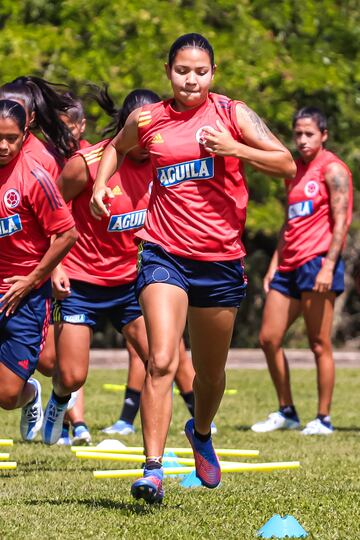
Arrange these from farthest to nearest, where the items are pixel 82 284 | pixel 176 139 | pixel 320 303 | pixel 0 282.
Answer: pixel 320 303 < pixel 82 284 < pixel 0 282 < pixel 176 139

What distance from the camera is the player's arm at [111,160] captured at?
6.73 meters

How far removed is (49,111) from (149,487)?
3529 millimetres

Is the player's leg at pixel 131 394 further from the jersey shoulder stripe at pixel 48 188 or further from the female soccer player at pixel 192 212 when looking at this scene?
the female soccer player at pixel 192 212

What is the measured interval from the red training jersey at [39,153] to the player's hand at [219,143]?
5.37 feet

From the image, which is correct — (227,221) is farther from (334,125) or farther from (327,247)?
(334,125)

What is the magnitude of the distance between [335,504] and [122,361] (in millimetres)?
12570

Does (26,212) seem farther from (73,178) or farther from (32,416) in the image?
(32,416)

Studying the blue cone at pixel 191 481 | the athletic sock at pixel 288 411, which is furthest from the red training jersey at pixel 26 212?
the athletic sock at pixel 288 411

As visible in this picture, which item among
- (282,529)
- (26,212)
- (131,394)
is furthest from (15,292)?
(131,394)

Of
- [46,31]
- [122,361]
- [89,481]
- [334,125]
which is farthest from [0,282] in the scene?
[334,125]

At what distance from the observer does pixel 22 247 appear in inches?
308

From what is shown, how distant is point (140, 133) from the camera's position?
6.83 metres

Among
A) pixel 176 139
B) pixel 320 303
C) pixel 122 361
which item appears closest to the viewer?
pixel 176 139

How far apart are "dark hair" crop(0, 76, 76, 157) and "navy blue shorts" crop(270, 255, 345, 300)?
122 inches
